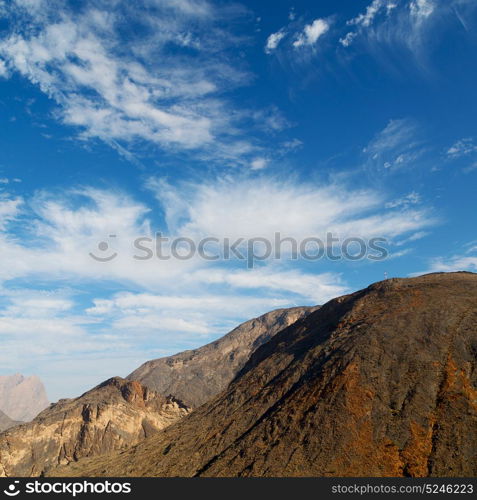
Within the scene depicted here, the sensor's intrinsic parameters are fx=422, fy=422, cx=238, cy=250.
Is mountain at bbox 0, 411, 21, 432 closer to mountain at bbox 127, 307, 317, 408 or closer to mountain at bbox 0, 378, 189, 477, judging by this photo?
mountain at bbox 127, 307, 317, 408

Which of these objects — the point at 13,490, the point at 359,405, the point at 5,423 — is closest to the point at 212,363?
the point at 5,423

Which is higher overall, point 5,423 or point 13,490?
point 13,490

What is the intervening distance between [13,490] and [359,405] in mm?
26937

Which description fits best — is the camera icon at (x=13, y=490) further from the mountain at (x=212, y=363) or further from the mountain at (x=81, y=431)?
the mountain at (x=212, y=363)

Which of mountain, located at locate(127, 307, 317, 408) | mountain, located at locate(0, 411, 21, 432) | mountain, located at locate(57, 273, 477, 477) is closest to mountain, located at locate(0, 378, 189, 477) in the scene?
mountain, located at locate(57, 273, 477, 477)

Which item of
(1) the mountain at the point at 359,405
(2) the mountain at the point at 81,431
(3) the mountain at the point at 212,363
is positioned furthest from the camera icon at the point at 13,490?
(3) the mountain at the point at 212,363

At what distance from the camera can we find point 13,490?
940 inches

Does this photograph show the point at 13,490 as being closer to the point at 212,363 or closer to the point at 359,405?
the point at 359,405

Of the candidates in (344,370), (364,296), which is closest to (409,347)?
(344,370)

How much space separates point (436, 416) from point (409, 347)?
9.04 m

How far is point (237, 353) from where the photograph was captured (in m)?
149

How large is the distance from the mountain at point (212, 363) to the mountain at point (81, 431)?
1607 inches

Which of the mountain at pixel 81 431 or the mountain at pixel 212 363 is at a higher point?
the mountain at pixel 212 363

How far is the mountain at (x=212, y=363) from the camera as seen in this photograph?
137625 mm
